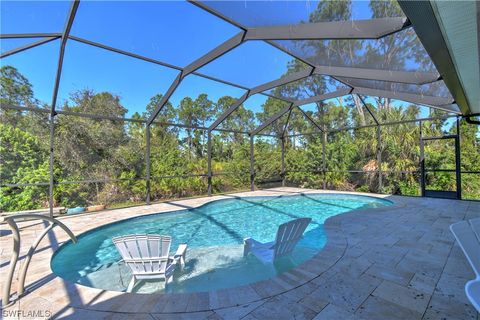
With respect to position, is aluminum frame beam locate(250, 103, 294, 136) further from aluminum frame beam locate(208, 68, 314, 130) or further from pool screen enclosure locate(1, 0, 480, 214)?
pool screen enclosure locate(1, 0, 480, 214)

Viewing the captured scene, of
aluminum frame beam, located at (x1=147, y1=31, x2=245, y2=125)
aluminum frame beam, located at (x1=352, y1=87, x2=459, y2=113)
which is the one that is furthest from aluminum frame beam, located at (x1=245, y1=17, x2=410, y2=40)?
aluminum frame beam, located at (x1=352, y1=87, x2=459, y2=113)

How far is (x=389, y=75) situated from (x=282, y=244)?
4120mm

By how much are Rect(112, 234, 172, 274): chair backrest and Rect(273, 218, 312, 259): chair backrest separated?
156cm

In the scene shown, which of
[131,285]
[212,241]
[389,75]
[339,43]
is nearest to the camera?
[131,285]

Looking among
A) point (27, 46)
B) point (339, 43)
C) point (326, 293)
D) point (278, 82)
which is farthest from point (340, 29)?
point (27, 46)

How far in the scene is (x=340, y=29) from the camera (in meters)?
3.59

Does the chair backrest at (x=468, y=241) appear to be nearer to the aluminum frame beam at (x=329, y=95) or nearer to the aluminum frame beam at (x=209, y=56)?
the aluminum frame beam at (x=209, y=56)

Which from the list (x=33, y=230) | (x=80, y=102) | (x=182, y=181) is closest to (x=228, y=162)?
(x=182, y=181)

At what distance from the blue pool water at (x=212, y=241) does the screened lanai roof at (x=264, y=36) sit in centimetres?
338

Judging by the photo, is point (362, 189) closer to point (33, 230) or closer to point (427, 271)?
point (427, 271)

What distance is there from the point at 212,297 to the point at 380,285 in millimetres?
1750

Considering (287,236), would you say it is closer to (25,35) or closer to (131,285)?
(131,285)

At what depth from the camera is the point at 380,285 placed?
2.45 m

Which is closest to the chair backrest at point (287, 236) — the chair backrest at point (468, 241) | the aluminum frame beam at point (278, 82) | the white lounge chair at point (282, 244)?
the white lounge chair at point (282, 244)
